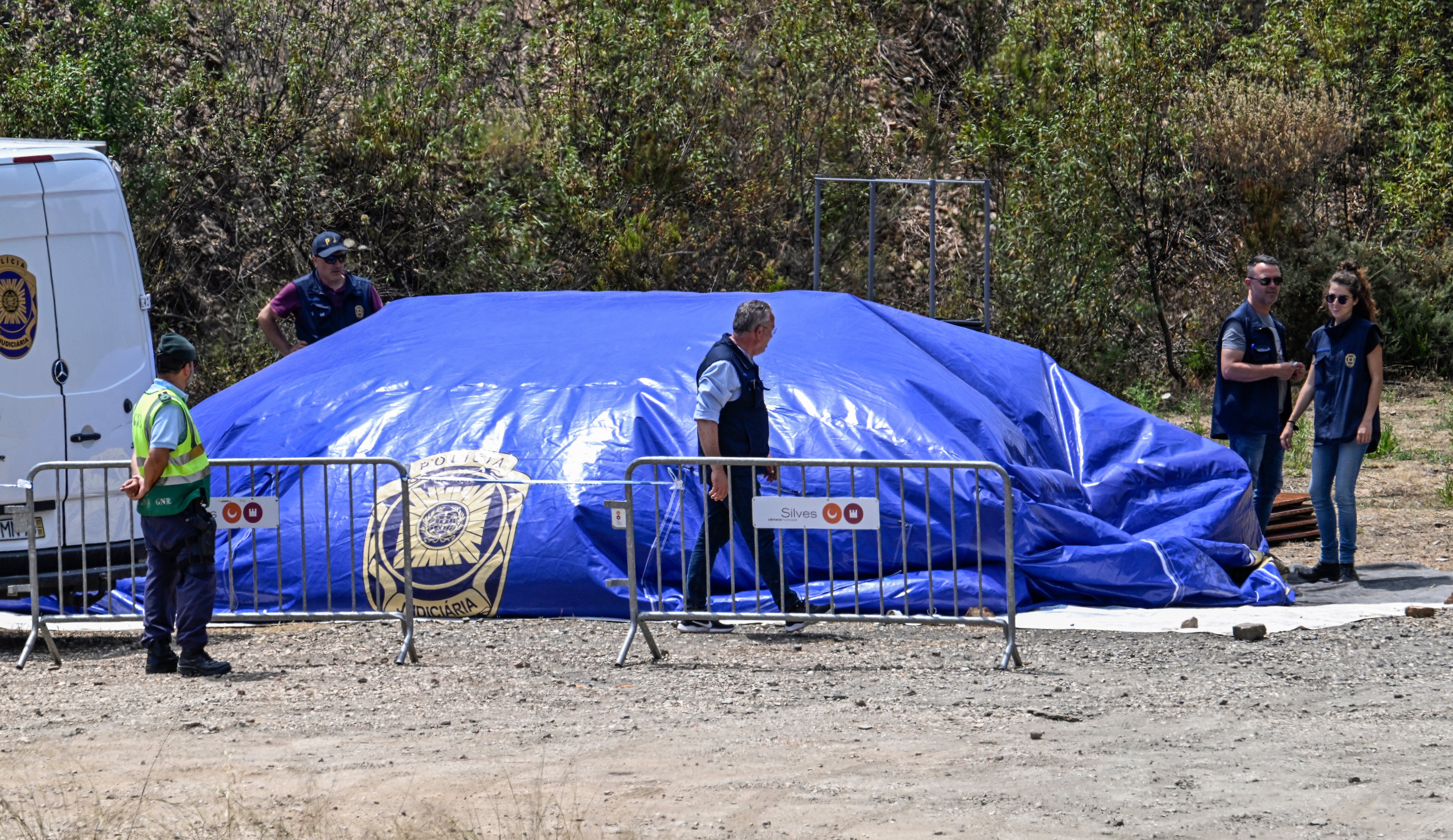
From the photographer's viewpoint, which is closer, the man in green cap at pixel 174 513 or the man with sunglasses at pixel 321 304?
the man in green cap at pixel 174 513

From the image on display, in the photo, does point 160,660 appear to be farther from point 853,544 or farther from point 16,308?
point 853,544

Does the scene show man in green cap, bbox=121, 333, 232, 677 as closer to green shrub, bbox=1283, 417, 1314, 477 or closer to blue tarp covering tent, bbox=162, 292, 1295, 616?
blue tarp covering tent, bbox=162, 292, 1295, 616

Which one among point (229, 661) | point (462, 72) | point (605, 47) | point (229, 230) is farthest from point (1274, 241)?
point (229, 661)

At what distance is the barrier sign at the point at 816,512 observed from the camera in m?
6.39

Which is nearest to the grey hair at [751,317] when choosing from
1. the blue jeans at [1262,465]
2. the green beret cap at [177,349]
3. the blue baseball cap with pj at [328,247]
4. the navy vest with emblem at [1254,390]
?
the green beret cap at [177,349]

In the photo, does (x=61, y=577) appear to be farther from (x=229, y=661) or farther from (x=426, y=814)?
(x=426, y=814)

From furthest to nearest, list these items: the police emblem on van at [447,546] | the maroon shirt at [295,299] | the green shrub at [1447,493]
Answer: the green shrub at [1447,493], the maroon shirt at [295,299], the police emblem on van at [447,546]

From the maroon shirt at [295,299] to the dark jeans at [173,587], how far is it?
3408 millimetres

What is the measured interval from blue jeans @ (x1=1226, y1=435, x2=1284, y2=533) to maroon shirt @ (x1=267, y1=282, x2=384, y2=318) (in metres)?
5.67

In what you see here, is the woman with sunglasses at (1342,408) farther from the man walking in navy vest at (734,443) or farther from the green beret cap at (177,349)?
the green beret cap at (177,349)

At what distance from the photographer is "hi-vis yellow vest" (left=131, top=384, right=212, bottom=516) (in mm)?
6305

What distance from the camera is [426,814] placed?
14.2 feet

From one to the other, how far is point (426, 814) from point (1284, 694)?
335cm

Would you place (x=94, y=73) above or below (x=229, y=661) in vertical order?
above
